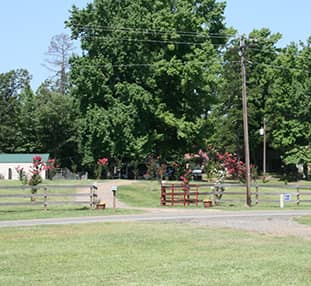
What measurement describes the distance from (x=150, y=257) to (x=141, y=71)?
4254cm

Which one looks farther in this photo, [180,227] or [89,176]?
[89,176]

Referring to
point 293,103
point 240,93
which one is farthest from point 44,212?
point 240,93

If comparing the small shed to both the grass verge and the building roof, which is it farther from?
the grass verge

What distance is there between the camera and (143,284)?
9398 mm

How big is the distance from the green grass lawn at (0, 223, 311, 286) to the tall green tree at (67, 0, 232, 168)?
34749mm

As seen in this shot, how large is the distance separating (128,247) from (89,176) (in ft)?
176

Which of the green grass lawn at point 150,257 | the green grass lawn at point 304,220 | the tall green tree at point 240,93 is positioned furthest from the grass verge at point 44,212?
the tall green tree at point 240,93

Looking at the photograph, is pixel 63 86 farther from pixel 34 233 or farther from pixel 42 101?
pixel 34 233

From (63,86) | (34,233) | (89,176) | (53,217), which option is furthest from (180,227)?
(63,86)

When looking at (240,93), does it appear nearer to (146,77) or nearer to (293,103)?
(293,103)

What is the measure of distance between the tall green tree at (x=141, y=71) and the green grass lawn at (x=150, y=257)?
34.7m

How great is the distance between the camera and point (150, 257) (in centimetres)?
1228

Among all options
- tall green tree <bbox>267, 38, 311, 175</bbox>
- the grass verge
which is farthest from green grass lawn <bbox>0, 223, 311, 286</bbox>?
tall green tree <bbox>267, 38, 311, 175</bbox>

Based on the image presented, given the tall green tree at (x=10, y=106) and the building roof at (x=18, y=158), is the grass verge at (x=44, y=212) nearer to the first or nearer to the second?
the building roof at (x=18, y=158)
